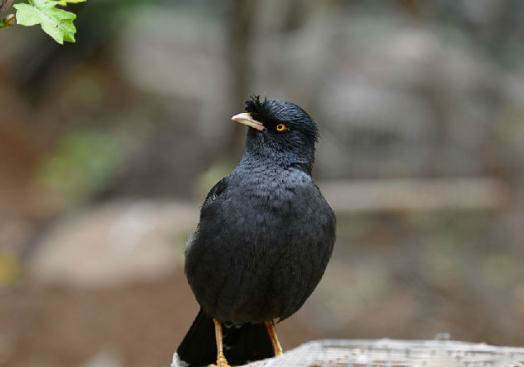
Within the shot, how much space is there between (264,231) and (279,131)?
731mm

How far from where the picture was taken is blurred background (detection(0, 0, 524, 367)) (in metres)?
9.45

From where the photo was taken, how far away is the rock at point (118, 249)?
9914 millimetres

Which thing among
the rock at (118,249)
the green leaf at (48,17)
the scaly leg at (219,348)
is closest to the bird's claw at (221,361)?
the scaly leg at (219,348)

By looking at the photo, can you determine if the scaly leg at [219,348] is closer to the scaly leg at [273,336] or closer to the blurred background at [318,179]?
the scaly leg at [273,336]

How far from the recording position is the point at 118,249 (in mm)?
10094

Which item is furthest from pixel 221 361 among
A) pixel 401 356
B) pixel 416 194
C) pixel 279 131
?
pixel 416 194

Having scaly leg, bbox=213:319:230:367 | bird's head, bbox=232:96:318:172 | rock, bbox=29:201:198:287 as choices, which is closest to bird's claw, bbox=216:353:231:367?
scaly leg, bbox=213:319:230:367

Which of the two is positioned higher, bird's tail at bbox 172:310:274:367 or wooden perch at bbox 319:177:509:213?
wooden perch at bbox 319:177:509:213

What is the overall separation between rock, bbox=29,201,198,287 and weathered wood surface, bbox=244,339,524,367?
194 inches

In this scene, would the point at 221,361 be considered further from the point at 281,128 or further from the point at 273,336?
the point at 281,128

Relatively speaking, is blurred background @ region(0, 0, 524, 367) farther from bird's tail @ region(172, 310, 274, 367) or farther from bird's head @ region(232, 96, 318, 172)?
bird's head @ region(232, 96, 318, 172)

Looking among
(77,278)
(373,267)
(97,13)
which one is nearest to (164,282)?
(77,278)

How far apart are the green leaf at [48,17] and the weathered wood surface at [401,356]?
2058mm

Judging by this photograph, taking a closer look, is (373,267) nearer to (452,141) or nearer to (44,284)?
(452,141)
